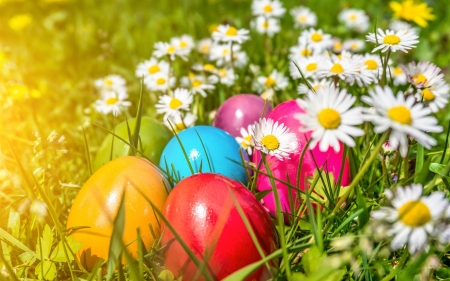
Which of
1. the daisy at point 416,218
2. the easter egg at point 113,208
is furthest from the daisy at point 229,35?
the daisy at point 416,218

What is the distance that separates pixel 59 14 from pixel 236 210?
238 centimetres

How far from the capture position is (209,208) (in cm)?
86

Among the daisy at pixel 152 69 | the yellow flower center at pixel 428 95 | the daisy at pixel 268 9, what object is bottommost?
the yellow flower center at pixel 428 95

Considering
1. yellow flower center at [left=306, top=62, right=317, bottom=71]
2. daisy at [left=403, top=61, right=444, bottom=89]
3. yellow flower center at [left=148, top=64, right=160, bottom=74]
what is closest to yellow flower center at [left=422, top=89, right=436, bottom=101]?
daisy at [left=403, top=61, right=444, bottom=89]

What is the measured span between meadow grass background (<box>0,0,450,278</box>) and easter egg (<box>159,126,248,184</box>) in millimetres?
312

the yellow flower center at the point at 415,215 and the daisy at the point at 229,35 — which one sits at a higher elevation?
the daisy at the point at 229,35

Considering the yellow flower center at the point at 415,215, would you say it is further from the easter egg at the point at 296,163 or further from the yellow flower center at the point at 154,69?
the yellow flower center at the point at 154,69

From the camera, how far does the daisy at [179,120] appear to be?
1411 mm

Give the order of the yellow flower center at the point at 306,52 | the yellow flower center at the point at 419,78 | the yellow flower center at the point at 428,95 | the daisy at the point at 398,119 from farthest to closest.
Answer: the yellow flower center at the point at 306,52
the yellow flower center at the point at 428,95
the yellow flower center at the point at 419,78
the daisy at the point at 398,119

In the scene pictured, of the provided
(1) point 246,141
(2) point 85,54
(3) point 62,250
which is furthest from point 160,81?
(2) point 85,54

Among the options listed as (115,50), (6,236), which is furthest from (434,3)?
(6,236)

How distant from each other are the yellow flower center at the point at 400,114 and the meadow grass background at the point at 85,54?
737 millimetres

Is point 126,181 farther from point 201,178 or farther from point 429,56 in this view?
point 429,56

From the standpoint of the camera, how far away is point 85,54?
239 cm
